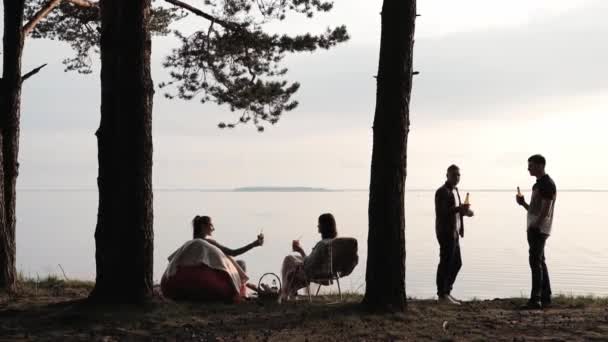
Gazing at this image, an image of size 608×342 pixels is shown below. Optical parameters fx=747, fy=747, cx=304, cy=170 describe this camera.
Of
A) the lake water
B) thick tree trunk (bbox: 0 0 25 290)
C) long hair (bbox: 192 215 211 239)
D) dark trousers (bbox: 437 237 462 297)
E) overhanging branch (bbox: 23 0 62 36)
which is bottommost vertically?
the lake water

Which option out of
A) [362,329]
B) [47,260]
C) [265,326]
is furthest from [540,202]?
[47,260]

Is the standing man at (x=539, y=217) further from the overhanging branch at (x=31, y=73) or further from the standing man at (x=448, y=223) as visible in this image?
the overhanging branch at (x=31, y=73)

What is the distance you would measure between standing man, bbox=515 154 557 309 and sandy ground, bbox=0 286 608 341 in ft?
1.23

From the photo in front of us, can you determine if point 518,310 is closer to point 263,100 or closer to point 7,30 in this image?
point 263,100

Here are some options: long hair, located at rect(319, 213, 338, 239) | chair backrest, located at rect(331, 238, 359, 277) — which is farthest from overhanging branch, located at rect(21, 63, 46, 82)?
chair backrest, located at rect(331, 238, 359, 277)

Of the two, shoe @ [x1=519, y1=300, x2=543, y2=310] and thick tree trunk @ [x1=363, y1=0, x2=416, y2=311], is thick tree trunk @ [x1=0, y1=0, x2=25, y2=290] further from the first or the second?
shoe @ [x1=519, y1=300, x2=543, y2=310]

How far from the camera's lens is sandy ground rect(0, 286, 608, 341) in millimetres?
7121

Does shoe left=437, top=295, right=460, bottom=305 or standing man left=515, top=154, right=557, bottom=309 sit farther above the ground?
standing man left=515, top=154, right=557, bottom=309

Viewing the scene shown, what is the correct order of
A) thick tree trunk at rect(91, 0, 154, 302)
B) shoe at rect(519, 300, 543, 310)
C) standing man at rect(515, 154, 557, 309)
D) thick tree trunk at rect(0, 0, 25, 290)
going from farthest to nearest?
thick tree trunk at rect(0, 0, 25, 290), shoe at rect(519, 300, 543, 310), standing man at rect(515, 154, 557, 309), thick tree trunk at rect(91, 0, 154, 302)

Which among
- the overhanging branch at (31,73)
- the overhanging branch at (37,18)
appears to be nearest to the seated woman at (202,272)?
the overhanging branch at (31,73)

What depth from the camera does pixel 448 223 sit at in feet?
30.3

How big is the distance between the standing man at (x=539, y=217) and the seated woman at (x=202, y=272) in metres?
3.25

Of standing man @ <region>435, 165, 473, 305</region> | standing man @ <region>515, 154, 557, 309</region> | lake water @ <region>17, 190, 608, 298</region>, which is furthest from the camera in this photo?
lake water @ <region>17, 190, 608, 298</region>

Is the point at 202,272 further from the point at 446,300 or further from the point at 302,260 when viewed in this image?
the point at 446,300
